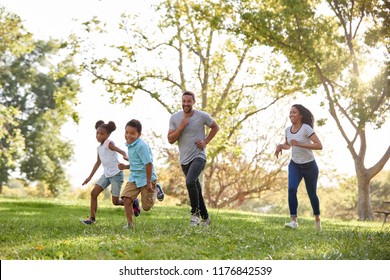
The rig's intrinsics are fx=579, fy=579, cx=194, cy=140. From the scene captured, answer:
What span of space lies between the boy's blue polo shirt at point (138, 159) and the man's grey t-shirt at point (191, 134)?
2.56 ft

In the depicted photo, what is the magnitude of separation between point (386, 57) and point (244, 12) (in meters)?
6.32

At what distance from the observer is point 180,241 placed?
789 centimetres

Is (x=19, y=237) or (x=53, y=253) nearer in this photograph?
(x=53, y=253)

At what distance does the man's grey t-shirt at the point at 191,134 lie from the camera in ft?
34.1

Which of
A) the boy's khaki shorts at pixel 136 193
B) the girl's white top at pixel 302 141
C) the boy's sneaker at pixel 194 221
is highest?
the girl's white top at pixel 302 141

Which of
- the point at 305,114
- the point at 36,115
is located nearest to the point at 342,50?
the point at 305,114

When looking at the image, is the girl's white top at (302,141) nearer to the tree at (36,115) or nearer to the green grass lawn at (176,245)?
the green grass lawn at (176,245)

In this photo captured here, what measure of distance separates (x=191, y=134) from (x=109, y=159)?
182 centimetres

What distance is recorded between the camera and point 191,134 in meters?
10.4

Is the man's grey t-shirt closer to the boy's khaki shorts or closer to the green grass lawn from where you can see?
the boy's khaki shorts

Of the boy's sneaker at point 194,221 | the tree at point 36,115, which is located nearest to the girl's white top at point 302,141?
the boy's sneaker at point 194,221

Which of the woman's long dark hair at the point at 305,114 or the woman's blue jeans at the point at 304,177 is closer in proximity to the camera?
the woman's blue jeans at the point at 304,177
